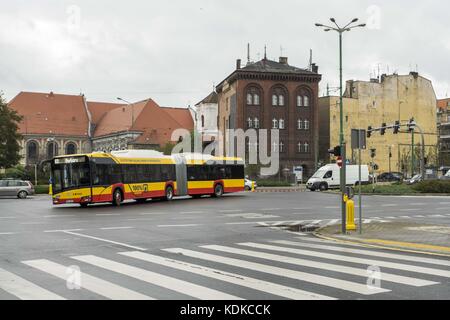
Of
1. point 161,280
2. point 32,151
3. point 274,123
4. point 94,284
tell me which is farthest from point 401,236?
point 32,151

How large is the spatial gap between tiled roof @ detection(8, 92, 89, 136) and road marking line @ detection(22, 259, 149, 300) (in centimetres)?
10890

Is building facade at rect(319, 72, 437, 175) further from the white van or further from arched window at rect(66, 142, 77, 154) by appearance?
arched window at rect(66, 142, 77, 154)

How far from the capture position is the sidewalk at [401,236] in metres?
12.8

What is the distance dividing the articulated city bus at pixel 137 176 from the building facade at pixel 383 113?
56.0 metres

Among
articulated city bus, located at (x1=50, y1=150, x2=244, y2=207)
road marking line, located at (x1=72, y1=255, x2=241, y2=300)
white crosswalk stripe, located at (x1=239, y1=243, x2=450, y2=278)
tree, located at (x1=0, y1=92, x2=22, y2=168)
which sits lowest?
white crosswalk stripe, located at (x1=239, y1=243, x2=450, y2=278)

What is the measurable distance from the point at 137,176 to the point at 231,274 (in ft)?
80.1

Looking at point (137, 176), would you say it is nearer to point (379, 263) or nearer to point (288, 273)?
point (379, 263)

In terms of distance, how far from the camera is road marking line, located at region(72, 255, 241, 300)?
7.45 m

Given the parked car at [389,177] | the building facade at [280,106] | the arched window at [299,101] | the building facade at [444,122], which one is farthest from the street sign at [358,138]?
the building facade at [444,122]

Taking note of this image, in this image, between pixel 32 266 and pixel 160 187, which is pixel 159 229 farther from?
pixel 160 187

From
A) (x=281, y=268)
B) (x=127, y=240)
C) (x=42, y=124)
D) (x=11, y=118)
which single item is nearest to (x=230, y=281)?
(x=281, y=268)

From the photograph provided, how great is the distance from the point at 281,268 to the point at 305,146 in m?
81.4

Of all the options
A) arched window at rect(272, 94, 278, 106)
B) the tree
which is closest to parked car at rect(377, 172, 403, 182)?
arched window at rect(272, 94, 278, 106)
